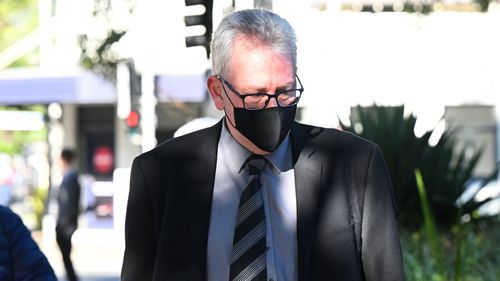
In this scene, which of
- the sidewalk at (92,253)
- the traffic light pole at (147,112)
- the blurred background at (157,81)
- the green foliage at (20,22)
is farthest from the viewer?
the green foliage at (20,22)

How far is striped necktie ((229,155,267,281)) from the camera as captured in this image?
2.61m

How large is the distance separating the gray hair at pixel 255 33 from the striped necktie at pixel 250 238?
32 cm

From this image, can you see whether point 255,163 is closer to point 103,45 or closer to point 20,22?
point 103,45

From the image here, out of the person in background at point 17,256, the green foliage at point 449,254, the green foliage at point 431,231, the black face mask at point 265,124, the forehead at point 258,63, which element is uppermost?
the forehead at point 258,63

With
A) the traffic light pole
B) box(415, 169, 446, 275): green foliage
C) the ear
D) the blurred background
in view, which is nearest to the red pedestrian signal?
the blurred background

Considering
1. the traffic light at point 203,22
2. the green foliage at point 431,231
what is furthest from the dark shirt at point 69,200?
the green foliage at point 431,231

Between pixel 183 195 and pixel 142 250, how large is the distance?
18 cm

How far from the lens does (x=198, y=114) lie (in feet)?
80.3

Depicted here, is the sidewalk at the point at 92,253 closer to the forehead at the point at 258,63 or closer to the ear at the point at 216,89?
the ear at the point at 216,89

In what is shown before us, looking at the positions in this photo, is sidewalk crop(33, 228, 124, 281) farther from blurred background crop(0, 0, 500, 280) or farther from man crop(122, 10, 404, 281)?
man crop(122, 10, 404, 281)

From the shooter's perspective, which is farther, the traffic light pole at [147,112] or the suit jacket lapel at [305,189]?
the traffic light pole at [147,112]

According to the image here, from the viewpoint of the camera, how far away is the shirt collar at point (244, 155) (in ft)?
8.93

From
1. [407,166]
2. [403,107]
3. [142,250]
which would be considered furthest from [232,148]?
[403,107]

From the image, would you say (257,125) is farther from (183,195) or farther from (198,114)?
(198,114)
